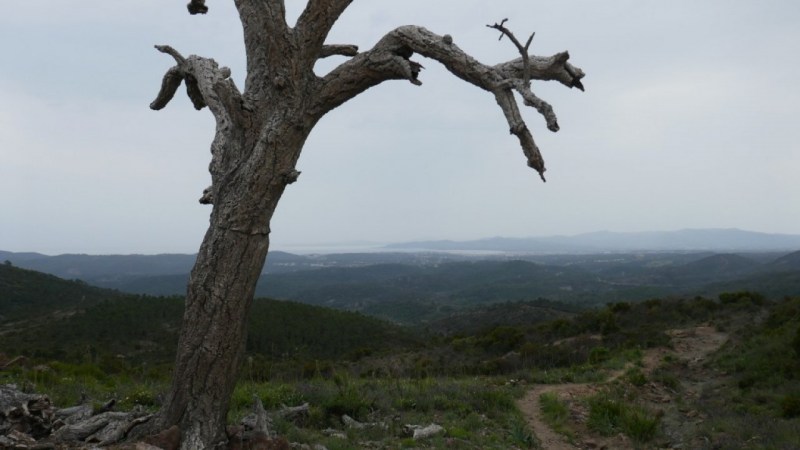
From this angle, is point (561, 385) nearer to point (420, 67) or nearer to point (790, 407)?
point (790, 407)

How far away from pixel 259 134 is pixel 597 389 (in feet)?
27.8

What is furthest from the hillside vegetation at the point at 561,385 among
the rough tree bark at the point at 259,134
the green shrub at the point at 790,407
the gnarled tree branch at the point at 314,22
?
the gnarled tree branch at the point at 314,22

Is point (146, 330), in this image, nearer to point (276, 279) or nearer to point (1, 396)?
point (1, 396)

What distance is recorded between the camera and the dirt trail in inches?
269

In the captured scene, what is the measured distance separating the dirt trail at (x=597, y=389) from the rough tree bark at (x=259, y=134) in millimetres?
4584

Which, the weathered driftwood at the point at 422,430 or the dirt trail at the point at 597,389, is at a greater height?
the weathered driftwood at the point at 422,430

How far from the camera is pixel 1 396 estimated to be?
14.2 feet

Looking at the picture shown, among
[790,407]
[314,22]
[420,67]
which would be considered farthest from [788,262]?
[314,22]

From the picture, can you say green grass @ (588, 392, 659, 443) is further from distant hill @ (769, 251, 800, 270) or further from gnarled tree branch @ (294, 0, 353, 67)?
distant hill @ (769, 251, 800, 270)

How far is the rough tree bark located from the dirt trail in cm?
458

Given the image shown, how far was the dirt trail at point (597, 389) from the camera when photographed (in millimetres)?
6844

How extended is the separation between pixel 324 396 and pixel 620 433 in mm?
4193

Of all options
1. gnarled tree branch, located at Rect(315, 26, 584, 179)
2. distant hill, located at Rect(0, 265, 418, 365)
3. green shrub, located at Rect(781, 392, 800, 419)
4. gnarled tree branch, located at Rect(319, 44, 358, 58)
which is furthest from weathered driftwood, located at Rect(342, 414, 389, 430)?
distant hill, located at Rect(0, 265, 418, 365)

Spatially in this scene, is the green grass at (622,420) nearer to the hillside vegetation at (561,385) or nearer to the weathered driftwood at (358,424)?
the hillside vegetation at (561,385)
